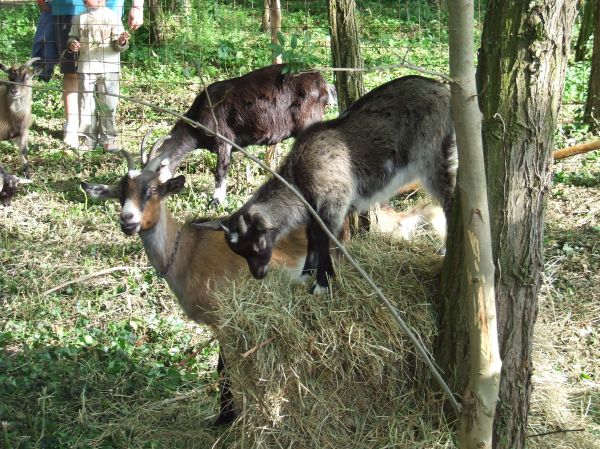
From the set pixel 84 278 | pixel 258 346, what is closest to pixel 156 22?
pixel 84 278

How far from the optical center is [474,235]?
3232 mm

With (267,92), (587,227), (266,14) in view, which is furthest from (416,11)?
(587,227)

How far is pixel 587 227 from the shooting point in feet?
25.4

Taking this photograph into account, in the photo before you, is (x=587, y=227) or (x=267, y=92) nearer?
(x=587, y=227)

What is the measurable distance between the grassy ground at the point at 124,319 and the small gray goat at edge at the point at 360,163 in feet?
1.47

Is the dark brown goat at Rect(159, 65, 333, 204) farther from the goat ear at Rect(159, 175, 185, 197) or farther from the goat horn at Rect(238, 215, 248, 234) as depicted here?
the goat horn at Rect(238, 215, 248, 234)

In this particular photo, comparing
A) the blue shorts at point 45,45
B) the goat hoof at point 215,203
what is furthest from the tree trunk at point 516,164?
the blue shorts at point 45,45

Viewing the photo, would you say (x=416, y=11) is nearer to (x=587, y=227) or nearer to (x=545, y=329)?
(x=587, y=227)

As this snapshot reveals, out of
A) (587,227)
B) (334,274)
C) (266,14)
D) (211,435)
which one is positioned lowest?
(211,435)

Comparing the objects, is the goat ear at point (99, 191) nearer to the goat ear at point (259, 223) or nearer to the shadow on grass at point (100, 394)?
the shadow on grass at point (100, 394)

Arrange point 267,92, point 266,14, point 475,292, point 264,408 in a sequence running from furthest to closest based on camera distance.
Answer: point 266,14 → point 267,92 → point 264,408 → point 475,292

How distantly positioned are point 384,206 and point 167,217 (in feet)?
6.36

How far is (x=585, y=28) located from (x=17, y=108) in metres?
7.59

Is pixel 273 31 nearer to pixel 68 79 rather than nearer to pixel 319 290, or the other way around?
pixel 68 79
